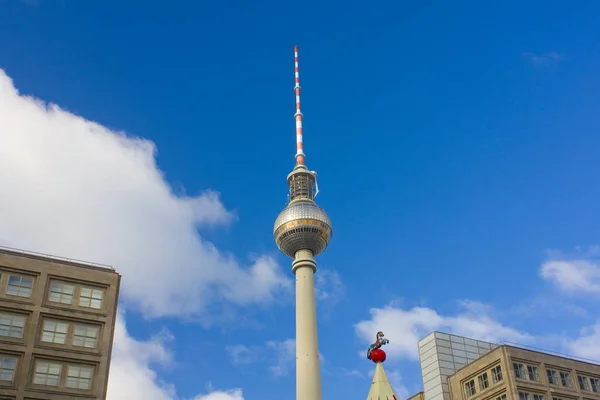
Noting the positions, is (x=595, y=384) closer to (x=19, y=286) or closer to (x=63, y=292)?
(x=63, y=292)

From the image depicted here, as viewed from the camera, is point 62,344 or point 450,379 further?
point 450,379

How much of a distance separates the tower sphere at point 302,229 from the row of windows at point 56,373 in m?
71.3

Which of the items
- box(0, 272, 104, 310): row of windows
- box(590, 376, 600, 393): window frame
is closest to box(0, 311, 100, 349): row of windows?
box(0, 272, 104, 310): row of windows

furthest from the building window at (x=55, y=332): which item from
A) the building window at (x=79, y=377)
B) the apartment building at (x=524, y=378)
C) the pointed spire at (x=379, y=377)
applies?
the apartment building at (x=524, y=378)

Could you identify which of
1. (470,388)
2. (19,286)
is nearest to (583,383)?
(470,388)

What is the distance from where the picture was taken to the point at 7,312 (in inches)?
2790

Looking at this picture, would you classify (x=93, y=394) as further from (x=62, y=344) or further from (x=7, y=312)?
(x=7, y=312)

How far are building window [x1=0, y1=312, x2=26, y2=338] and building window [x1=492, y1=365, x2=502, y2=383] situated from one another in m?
58.9

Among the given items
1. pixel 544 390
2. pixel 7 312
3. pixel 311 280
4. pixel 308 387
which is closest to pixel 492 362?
pixel 544 390

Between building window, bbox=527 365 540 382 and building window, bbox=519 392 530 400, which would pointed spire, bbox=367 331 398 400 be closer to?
building window, bbox=519 392 530 400

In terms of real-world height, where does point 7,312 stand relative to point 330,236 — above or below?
below

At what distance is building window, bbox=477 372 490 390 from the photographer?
98.8 metres

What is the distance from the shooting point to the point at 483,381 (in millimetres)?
99688

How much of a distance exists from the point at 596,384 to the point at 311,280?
171ft
